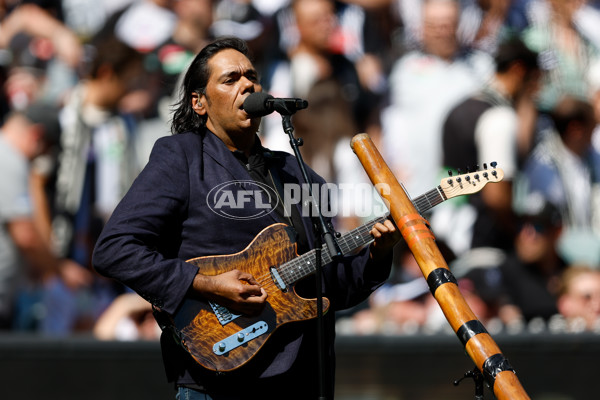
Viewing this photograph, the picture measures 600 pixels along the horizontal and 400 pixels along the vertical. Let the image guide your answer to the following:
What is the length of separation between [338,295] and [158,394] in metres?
3.11

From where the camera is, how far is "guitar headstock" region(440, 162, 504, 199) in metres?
3.54

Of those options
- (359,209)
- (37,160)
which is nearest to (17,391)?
(37,160)

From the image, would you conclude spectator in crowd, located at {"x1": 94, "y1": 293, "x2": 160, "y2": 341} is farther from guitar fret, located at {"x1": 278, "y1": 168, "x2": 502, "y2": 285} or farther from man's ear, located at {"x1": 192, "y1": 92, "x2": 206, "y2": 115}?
guitar fret, located at {"x1": 278, "y1": 168, "x2": 502, "y2": 285}

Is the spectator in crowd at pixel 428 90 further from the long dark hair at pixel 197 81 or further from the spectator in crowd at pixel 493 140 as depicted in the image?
the long dark hair at pixel 197 81

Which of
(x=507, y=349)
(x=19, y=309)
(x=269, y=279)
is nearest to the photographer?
(x=269, y=279)

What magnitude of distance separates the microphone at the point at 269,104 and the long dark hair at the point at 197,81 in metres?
0.31

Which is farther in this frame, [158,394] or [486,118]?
[486,118]

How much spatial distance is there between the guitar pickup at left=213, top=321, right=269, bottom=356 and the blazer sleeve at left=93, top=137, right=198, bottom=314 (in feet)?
0.73

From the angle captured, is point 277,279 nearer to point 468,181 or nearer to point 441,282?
point 441,282

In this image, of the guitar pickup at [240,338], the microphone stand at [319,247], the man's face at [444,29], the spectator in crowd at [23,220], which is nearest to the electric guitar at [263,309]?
the guitar pickup at [240,338]

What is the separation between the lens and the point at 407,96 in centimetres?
691

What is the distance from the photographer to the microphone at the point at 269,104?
3307 millimetres

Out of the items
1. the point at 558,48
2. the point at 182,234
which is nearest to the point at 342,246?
the point at 182,234

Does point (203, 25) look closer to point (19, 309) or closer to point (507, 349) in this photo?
point (19, 309)
